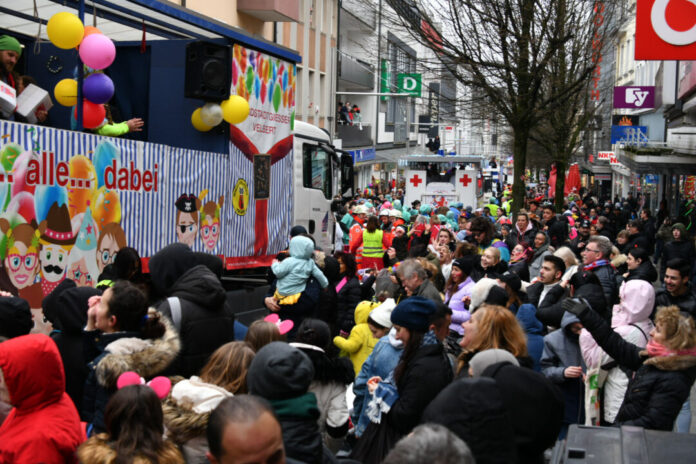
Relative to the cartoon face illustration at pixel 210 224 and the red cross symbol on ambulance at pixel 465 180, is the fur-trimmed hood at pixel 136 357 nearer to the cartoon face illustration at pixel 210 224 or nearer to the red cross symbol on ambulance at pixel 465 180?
the cartoon face illustration at pixel 210 224

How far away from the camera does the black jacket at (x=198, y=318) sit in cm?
561

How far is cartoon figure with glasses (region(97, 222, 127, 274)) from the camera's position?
8227 mm

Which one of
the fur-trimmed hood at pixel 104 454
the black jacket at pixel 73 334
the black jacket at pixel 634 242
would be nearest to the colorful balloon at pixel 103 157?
the black jacket at pixel 73 334

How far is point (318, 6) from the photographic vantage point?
39000mm

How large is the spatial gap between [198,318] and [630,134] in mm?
33921

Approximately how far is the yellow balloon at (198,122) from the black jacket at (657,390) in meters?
6.06

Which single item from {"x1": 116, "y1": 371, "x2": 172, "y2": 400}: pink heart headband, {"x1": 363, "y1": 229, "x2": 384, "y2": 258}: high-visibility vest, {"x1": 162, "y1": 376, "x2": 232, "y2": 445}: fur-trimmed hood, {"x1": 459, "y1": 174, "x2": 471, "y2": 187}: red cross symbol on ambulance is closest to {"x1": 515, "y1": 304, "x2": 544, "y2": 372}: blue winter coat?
{"x1": 162, "y1": 376, "x2": 232, "y2": 445}: fur-trimmed hood

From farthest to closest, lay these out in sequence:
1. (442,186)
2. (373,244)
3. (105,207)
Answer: (442,186), (373,244), (105,207)

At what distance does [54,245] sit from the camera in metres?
7.66

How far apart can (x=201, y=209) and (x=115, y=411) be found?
6828 millimetres

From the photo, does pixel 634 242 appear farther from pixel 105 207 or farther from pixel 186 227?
pixel 105 207

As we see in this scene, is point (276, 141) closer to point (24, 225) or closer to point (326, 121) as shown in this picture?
point (24, 225)

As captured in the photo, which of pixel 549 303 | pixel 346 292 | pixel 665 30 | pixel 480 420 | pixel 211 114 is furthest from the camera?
pixel 665 30

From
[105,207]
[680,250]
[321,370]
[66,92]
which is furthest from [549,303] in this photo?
[680,250]
